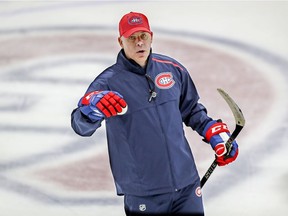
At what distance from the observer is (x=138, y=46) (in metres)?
2.49

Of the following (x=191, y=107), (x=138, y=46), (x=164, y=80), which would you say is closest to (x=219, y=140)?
(x=191, y=107)

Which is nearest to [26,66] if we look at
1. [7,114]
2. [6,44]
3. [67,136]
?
[6,44]

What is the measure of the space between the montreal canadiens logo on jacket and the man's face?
0.08 metres

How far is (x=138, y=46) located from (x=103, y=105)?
1.09ft

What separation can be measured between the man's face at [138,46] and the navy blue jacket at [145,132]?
2 centimetres

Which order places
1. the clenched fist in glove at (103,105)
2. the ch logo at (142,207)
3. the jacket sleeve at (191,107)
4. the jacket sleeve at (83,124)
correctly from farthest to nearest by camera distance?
the jacket sleeve at (191,107) → the ch logo at (142,207) → the jacket sleeve at (83,124) → the clenched fist in glove at (103,105)

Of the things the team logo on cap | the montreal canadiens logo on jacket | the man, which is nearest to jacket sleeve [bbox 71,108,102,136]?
the man

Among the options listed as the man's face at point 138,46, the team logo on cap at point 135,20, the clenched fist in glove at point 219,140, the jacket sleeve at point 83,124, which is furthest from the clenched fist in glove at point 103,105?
the clenched fist in glove at point 219,140

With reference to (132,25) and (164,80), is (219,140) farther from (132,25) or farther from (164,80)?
(132,25)

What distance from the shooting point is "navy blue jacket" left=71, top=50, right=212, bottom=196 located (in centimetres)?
244

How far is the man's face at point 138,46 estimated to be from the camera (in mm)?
2482

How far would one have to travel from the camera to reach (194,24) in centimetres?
512

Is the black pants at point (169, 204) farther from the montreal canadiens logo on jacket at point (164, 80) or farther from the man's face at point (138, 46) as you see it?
the man's face at point (138, 46)

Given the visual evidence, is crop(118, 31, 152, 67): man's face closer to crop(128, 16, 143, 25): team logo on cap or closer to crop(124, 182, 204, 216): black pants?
crop(128, 16, 143, 25): team logo on cap
